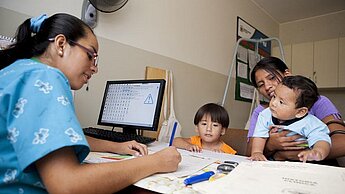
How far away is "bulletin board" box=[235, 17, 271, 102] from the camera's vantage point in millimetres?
2963

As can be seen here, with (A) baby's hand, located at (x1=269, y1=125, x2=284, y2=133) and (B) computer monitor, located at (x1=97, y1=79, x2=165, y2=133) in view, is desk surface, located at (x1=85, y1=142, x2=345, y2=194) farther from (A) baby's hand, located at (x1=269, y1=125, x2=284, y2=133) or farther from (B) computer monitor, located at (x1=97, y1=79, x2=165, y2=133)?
(B) computer monitor, located at (x1=97, y1=79, x2=165, y2=133)

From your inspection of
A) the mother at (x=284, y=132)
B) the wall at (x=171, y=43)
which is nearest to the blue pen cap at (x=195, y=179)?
the mother at (x=284, y=132)

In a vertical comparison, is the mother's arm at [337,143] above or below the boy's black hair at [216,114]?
below

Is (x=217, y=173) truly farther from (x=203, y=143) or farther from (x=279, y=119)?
A: (x=203, y=143)

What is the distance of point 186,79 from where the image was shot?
2197 millimetres

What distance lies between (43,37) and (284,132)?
991mm

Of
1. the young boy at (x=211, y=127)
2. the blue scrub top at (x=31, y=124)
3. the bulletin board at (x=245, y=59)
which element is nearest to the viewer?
the blue scrub top at (x=31, y=124)

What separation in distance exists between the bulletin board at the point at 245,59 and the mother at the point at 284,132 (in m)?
1.56

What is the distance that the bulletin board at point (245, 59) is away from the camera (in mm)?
2963

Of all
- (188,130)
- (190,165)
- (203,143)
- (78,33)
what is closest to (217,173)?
(190,165)

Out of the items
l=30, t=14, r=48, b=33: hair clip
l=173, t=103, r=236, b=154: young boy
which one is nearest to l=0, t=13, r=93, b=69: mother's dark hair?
l=30, t=14, r=48, b=33: hair clip

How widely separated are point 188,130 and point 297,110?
1219 mm

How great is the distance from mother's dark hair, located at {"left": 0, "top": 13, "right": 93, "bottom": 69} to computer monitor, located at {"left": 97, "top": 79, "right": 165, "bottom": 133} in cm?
58

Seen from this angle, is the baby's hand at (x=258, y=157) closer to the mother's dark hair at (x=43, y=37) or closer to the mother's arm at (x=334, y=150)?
the mother's arm at (x=334, y=150)
